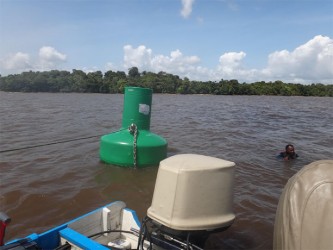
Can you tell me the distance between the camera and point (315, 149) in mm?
10820

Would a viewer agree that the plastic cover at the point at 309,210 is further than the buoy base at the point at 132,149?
No

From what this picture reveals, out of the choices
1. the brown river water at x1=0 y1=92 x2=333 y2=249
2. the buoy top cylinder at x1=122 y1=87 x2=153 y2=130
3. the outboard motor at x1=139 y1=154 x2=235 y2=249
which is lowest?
the brown river water at x1=0 y1=92 x2=333 y2=249

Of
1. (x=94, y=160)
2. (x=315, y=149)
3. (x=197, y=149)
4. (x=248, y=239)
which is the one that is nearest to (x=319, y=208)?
(x=248, y=239)

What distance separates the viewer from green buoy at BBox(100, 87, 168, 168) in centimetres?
628

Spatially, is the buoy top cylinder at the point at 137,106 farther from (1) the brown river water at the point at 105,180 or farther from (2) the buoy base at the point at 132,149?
(1) the brown river water at the point at 105,180

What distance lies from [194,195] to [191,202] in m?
0.06

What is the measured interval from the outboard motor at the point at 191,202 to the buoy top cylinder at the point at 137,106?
369cm

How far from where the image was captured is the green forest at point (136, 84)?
168 feet

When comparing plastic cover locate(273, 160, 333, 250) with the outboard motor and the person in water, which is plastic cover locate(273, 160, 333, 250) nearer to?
the outboard motor

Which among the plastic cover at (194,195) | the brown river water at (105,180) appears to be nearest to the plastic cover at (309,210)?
the plastic cover at (194,195)

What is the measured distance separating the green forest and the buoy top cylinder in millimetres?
48078

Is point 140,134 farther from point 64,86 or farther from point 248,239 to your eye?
point 64,86

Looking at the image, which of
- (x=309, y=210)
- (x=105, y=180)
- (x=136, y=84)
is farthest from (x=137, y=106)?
(x=136, y=84)

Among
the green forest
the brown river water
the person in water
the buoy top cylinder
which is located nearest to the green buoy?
the buoy top cylinder
